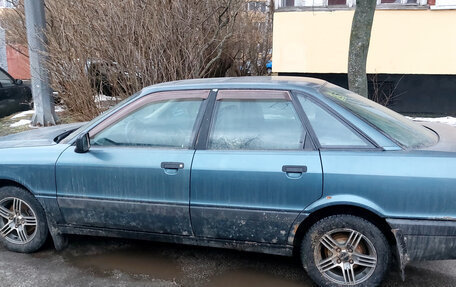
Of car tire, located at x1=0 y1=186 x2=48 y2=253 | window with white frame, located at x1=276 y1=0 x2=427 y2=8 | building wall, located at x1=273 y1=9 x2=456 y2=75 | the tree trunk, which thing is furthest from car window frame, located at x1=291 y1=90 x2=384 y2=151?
window with white frame, located at x1=276 y1=0 x2=427 y2=8

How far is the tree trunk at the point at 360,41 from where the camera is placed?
565 cm

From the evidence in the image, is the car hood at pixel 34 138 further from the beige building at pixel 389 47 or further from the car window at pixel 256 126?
the beige building at pixel 389 47

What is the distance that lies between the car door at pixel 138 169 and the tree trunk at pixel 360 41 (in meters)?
3.52

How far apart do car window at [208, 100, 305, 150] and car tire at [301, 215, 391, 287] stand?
26.2 inches

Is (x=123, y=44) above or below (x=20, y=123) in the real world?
above

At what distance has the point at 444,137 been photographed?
323 cm

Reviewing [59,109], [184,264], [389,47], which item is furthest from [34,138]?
[389,47]

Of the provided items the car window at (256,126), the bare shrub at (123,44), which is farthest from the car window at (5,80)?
the car window at (256,126)

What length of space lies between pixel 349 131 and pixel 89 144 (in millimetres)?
2134

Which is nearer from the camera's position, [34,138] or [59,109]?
[34,138]

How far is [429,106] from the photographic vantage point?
864 centimetres

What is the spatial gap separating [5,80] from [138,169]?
7.93 metres

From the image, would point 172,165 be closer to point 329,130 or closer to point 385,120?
point 329,130

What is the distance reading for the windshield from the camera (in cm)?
294
